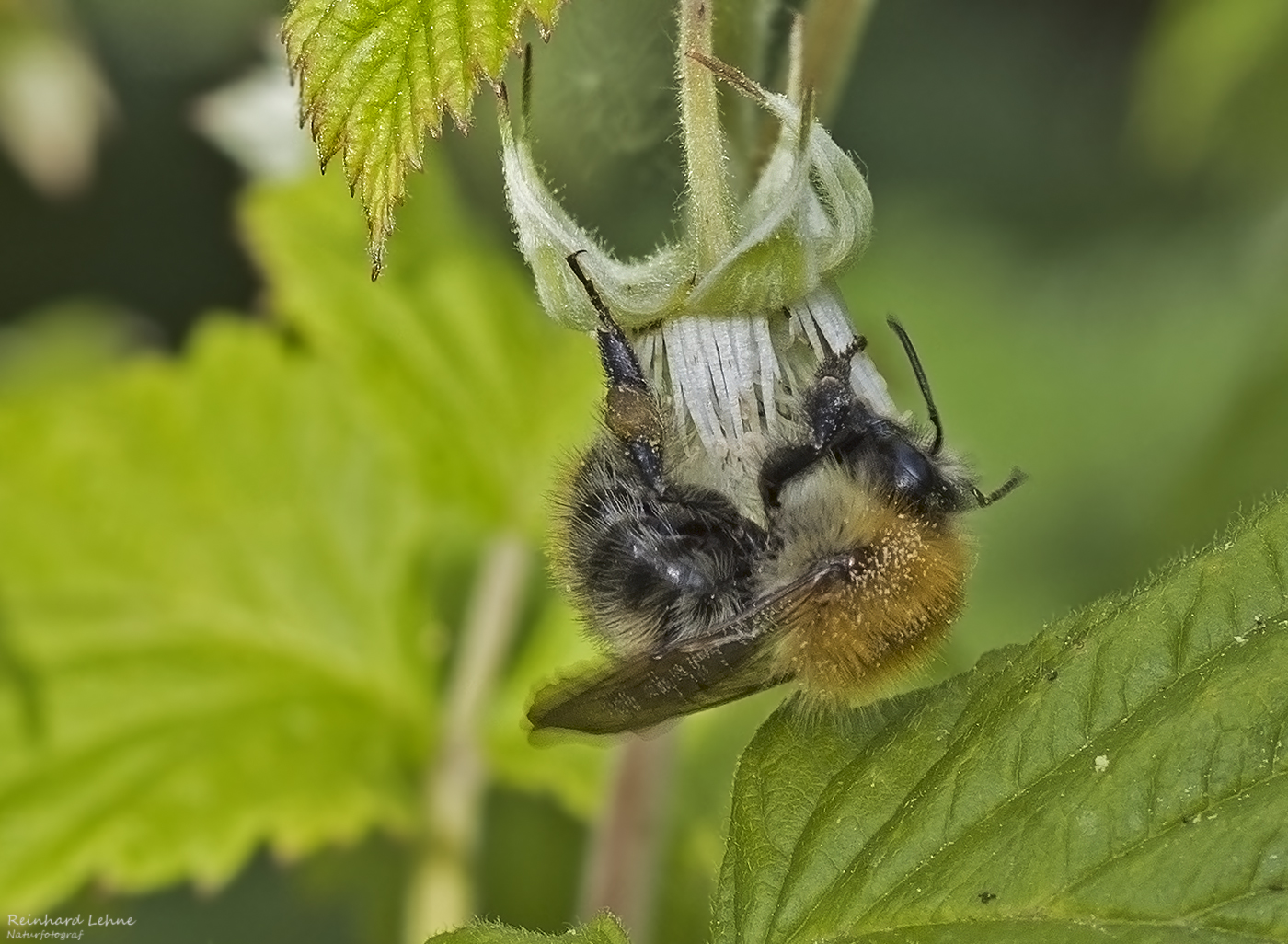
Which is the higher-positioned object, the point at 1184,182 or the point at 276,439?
the point at 1184,182

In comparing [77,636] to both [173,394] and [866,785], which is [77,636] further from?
[866,785]

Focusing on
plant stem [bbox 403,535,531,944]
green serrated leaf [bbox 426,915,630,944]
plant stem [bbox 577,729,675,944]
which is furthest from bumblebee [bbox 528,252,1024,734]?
plant stem [bbox 403,535,531,944]

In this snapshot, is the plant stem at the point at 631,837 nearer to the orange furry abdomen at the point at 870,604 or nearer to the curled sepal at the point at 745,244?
the orange furry abdomen at the point at 870,604

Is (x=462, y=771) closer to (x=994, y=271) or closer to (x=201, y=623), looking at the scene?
(x=201, y=623)

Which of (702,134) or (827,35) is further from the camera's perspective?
(827,35)

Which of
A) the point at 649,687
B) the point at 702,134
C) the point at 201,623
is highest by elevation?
the point at 201,623

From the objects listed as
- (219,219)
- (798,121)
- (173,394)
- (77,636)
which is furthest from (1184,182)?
(798,121)

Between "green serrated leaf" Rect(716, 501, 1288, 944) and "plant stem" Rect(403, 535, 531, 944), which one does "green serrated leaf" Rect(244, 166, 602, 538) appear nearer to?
"plant stem" Rect(403, 535, 531, 944)

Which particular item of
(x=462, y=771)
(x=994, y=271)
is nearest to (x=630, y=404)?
(x=462, y=771)
